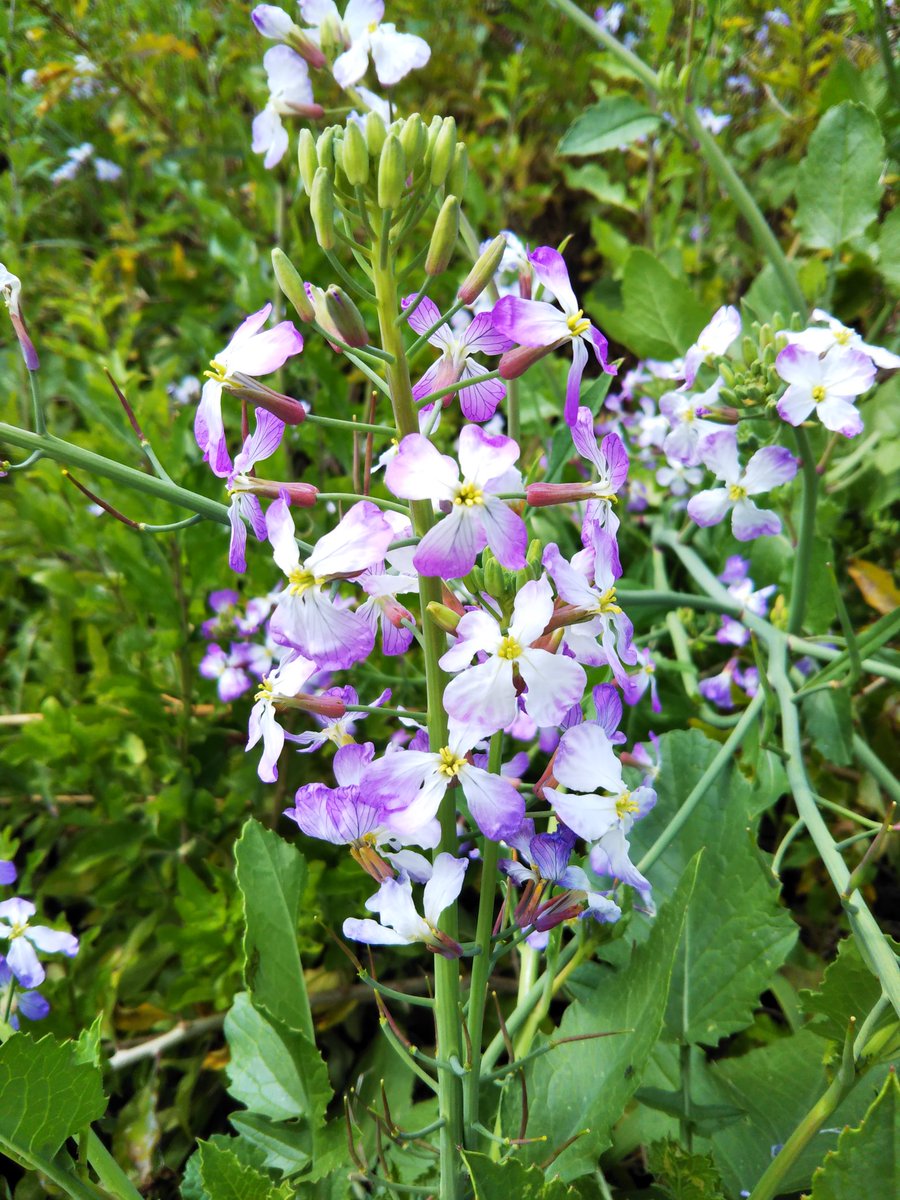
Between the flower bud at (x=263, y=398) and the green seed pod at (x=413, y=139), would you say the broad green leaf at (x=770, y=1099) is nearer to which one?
the flower bud at (x=263, y=398)

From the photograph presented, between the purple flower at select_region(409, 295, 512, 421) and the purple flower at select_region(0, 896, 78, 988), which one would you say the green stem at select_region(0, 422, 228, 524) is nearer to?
the purple flower at select_region(409, 295, 512, 421)

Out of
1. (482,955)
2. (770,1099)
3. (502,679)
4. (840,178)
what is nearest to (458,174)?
(502,679)

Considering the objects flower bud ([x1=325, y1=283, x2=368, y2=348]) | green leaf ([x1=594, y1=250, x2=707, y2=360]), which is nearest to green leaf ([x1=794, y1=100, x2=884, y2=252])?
green leaf ([x1=594, y1=250, x2=707, y2=360])

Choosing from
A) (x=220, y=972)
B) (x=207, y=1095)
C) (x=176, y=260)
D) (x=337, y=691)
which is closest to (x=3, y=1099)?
(x=337, y=691)

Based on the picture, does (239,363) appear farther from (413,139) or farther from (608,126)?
(608,126)

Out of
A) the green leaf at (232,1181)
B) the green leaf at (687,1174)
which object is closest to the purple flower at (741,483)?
the green leaf at (687,1174)

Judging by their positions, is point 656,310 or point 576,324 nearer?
point 576,324

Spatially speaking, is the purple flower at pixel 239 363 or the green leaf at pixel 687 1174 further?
→ the green leaf at pixel 687 1174
